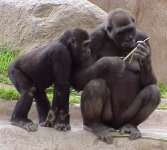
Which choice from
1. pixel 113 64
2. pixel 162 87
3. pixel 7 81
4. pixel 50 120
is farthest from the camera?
pixel 162 87

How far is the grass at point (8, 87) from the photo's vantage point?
745 centimetres

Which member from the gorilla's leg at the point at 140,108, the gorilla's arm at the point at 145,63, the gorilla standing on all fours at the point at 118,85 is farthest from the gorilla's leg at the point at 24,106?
the gorilla's arm at the point at 145,63

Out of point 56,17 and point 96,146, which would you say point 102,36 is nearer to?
point 96,146

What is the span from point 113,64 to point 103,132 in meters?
0.65

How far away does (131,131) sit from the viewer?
219 inches

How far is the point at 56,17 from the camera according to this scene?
356 inches

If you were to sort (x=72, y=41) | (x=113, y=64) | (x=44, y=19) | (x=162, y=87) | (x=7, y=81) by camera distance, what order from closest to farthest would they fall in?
(x=113, y=64), (x=72, y=41), (x=7, y=81), (x=44, y=19), (x=162, y=87)

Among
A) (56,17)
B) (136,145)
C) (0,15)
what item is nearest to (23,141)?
(136,145)

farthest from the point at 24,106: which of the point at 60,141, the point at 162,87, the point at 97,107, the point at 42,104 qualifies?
the point at 162,87

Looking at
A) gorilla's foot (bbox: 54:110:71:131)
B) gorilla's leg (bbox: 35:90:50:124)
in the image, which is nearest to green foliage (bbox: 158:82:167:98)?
gorilla's leg (bbox: 35:90:50:124)

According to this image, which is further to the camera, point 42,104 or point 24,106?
point 42,104

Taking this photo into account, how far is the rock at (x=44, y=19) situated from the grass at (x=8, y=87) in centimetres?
17

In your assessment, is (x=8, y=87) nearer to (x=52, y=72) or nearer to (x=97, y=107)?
(x=52, y=72)

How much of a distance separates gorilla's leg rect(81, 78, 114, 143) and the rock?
138 inches
